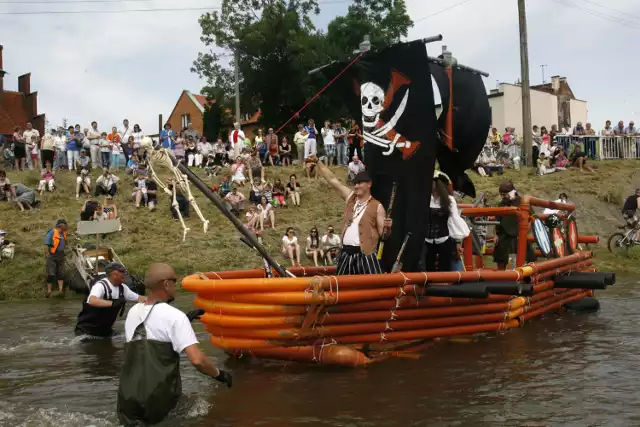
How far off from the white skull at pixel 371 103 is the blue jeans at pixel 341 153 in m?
18.2

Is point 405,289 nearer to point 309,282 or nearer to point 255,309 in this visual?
point 309,282

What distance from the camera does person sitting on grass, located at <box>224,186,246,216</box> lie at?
23188mm

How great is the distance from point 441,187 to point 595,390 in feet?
11.5

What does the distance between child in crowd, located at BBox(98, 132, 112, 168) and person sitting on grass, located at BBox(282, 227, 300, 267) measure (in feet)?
28.5

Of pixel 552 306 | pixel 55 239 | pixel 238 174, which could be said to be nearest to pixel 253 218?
pixel 238 174

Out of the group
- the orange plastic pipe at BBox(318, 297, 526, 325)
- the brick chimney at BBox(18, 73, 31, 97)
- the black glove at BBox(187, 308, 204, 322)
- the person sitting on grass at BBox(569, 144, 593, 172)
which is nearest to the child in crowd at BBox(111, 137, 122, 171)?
the person sitting on grass at BBox(569, 144, 593, 172)

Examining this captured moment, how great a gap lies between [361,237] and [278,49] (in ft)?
103

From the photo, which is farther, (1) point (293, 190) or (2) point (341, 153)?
(2) point (341, 153)

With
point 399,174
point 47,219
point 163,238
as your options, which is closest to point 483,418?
point 399,174

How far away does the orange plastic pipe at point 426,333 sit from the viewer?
8.02 m

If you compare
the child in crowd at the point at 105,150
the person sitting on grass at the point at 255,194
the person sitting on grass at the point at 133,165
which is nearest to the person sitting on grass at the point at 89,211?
the person sitting on grass at the point at 133,165

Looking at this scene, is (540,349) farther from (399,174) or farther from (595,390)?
(399,174)

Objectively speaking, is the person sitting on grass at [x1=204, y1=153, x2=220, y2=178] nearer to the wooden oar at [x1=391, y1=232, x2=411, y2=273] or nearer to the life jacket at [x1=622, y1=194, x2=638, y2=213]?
the life jacket at [x1=622, y1=194, x2=638, y2=213]

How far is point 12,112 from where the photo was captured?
158 ft
